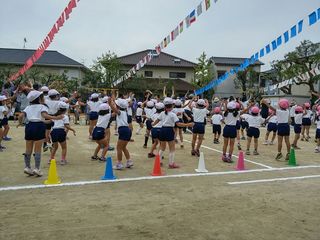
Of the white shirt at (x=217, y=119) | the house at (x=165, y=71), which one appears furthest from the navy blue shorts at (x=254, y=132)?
the house at (x=165, y=71)

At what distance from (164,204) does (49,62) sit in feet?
122

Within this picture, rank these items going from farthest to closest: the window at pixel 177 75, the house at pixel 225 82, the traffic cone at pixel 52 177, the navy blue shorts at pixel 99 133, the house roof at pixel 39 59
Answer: the house at pixel 225 82, the window at pixel 177 75, the house roof at pixel 39 59, the navy blue shorts at pixel 99 133, the traffic cone at pixel 52 177

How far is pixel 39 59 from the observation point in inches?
Result: 1544

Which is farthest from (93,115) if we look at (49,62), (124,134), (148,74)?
(148,74)

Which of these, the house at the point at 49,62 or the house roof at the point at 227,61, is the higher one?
the house roof at the point at 227,61

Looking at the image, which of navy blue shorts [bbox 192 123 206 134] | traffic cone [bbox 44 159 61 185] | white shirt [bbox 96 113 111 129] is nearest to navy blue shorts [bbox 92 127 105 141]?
white shirt [bbox 96 113 111 129]

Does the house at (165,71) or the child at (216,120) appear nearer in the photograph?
the child at (216,120)

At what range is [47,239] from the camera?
408cm

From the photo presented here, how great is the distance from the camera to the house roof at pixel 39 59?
38.8 meters

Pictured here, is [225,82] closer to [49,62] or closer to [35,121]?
[49,62]

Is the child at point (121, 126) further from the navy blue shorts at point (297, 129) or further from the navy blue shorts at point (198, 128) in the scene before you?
the navy blue shorts at point (297, 129)

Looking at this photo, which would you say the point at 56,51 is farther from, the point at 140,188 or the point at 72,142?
the point at 140,188

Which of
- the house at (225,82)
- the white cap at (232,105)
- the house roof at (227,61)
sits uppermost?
the house roof at (227,61)

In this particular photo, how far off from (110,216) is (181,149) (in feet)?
24.0
